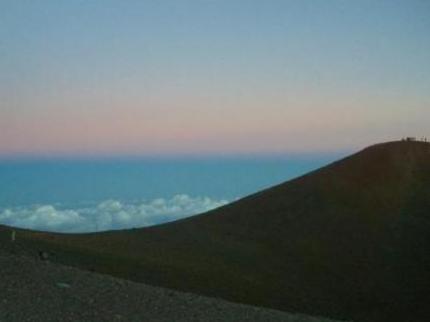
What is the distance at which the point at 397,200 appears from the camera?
150 ft

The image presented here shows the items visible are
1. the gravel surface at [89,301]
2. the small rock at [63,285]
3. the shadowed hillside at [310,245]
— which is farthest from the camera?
the shadowed hillside at [310,245]

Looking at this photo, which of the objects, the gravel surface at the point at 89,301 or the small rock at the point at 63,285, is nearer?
the gravel surface at the point at 89,301

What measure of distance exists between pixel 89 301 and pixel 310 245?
85.2 feet

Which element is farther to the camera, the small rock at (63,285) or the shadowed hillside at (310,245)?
the shadowed hillside at (310,245)

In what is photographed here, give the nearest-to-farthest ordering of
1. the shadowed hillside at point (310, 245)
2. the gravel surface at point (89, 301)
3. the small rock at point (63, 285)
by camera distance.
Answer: the gravel surface at point (89, 301), the small rock at point (63, 285), the shadowed hillside at point (310, 245)

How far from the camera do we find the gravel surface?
11617mm

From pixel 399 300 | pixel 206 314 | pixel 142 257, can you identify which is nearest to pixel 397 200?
pixel 399 300

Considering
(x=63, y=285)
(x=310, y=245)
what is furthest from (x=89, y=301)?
(x=310, y=245)

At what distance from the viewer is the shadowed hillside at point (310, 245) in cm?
2477

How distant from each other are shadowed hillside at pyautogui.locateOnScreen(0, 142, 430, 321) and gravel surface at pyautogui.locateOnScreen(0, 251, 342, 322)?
3.73m

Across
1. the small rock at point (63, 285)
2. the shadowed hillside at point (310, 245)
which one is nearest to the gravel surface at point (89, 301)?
the small rock at point (63, 285)

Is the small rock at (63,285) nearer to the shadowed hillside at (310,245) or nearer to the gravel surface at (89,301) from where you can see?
the gravel surface at (89,301)

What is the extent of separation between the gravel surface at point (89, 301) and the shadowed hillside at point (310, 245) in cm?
373

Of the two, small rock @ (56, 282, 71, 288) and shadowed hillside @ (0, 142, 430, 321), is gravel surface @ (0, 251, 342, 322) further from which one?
shadowed hillside @ (0, 142, 430, 321)
